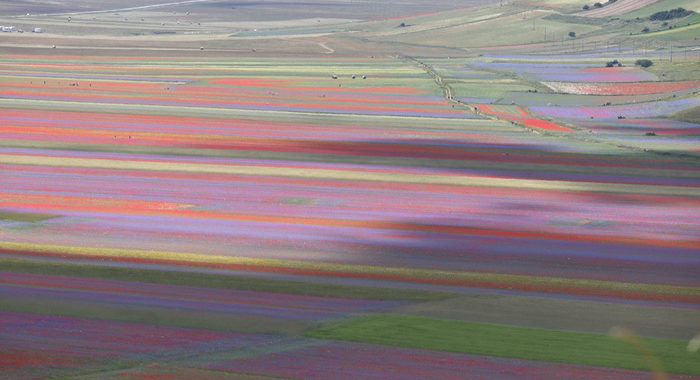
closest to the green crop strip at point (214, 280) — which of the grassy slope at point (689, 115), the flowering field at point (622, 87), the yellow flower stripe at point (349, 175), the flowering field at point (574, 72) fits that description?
the yellow flower stripe at point (349, 175)

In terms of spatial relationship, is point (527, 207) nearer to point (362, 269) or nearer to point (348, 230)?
point (348, 230)

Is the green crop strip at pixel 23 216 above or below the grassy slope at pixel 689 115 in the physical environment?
below

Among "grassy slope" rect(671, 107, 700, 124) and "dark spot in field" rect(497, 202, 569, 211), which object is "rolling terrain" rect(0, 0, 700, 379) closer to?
"dark spot in field" rect(497, 202, 569, 211)

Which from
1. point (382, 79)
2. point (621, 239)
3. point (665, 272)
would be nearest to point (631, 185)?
point (621, 239)

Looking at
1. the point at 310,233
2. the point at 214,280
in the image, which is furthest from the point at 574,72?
the point at 214,280

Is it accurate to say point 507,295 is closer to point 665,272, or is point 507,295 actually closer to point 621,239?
point 665,272

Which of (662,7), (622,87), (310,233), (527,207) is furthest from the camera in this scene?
(662,7)

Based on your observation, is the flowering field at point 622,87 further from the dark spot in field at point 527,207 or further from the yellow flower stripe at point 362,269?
the yellow flower stripe at point 362,269

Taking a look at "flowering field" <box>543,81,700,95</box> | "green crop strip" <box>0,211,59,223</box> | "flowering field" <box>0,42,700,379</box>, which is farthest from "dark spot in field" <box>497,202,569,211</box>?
"flowering field" <box>543,81,700,95</box>

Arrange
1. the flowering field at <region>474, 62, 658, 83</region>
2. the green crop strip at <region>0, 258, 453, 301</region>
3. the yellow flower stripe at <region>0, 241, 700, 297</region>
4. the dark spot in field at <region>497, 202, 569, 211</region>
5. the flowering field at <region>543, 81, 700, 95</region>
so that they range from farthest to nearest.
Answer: the flowering field at <region>474, 62, 658, 83</region>, the flowering field at <region>543, 81, 700, 95</region>, the dark spot in field at <region>497, 202, 569, 211</region>, the yellow flower stripe at <region>0, 241, 700, 297</region>, the green crop strip at <region>0, 258, 453, 301</region>
